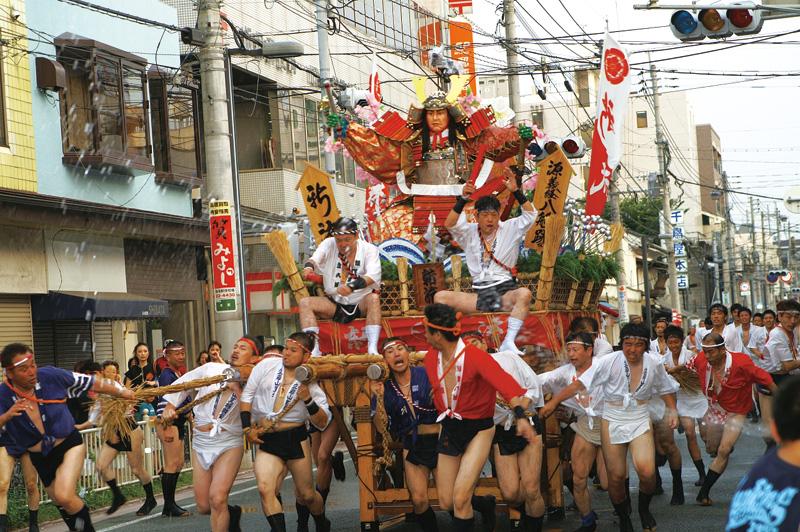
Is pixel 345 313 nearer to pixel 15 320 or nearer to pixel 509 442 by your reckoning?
pixel 509 442

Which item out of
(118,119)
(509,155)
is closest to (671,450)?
(509,155)

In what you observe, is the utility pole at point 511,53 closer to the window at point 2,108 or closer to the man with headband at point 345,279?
the window at point 2,108

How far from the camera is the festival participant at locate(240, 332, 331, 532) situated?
9859mm

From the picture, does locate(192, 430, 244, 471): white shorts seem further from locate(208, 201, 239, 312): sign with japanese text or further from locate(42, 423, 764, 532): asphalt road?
locate(208, 201, 239, 312): sign with japanese text

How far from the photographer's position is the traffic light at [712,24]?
491 inches

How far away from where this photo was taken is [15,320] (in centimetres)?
1966

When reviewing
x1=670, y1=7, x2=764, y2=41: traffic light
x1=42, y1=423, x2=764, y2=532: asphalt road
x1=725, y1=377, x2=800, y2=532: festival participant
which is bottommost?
x1=42, y1=423, x2=764, y2=532: asphalt road

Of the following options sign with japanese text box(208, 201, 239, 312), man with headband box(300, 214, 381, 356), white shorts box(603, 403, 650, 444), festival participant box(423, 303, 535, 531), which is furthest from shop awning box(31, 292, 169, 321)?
festival participant box(423, 303, 535, 531)

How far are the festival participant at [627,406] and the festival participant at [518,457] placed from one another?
0.53 m

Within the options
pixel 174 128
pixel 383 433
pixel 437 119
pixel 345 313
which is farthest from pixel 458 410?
pixel 174 128

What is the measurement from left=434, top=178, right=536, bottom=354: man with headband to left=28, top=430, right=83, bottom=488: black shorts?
3.43 meters

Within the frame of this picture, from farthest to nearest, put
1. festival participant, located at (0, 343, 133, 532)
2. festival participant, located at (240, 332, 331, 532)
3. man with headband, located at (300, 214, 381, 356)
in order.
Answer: man with headband, located at (300, 214, 381, 356), festival participant, located at (0, 343, 133, 532), festival participant, located at (240, 332, 331, 532)

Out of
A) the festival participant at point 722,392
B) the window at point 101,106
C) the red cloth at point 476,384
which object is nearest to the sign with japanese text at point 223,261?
the window at point 101,106

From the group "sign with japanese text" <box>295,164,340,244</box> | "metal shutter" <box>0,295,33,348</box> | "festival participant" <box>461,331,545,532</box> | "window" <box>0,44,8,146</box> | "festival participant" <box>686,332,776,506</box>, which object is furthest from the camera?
"metal shutter" <box>0,295,33,348</box>
